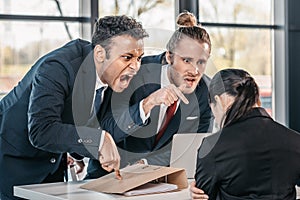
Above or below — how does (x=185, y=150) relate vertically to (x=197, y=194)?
above

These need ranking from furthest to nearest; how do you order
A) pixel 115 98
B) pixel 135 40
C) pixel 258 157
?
pixel 115 98 → pixel 135 40 → pixel 258 157

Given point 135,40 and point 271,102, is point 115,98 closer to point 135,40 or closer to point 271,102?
point 135,40

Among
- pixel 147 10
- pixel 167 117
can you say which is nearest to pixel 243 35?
pixel 147 10

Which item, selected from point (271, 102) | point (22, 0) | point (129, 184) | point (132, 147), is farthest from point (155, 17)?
point (129, 184)

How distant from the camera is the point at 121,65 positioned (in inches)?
90.5

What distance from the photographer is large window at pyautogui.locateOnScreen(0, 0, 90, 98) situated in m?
4.47

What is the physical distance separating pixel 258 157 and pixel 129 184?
439 millimetres

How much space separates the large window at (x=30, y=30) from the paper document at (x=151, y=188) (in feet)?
8.21

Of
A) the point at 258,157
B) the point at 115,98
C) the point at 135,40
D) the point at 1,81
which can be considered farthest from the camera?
the point at 1,81

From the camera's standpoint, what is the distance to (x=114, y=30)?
7.57 feet

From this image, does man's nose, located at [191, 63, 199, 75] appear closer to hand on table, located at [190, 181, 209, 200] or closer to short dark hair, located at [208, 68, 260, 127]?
short dark hair, located at [208, 68, 260, 127]

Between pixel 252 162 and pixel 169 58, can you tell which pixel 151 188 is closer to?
pixel 252 162

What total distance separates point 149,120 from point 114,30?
38cm

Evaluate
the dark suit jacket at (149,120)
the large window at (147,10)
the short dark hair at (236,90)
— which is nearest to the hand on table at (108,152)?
the dark suit jacket at (149,120)
